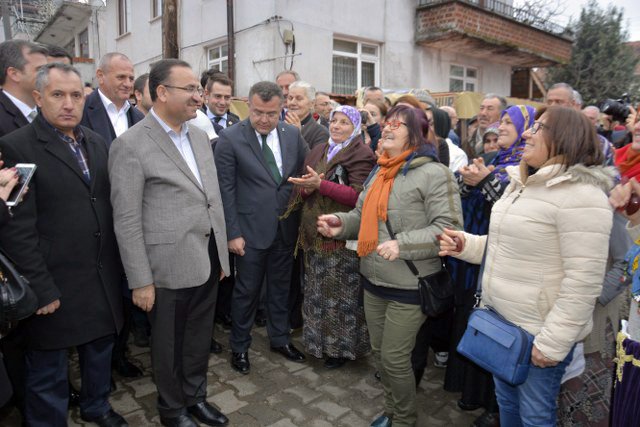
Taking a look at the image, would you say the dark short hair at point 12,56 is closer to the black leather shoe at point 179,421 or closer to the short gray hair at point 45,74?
the short gray hair at point 45,74

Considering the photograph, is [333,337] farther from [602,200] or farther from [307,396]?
[602,200]

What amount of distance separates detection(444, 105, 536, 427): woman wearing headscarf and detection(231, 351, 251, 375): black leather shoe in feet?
5.23

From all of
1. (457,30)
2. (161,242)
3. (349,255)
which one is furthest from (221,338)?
(457,30)

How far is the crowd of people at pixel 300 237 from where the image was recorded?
2.16 meters

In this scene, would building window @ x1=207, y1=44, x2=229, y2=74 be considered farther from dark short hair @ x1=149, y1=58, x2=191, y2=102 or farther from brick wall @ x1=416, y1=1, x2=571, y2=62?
dark short hair @ x1=149, y1=58, x2=191, y2=102

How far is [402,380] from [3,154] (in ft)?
8.52

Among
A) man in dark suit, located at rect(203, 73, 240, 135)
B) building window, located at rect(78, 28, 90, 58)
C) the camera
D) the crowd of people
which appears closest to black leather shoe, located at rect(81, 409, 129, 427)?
the crowd of people

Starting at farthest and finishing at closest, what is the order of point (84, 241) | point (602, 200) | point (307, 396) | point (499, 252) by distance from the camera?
1. point (307, 396)
2. point (84, 241)
3. point (499, 252)
4. point (602, 200)

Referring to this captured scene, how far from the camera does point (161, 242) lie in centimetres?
276

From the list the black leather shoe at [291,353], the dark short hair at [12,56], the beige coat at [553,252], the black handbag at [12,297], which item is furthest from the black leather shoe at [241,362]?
the dark short hair at [12,56]

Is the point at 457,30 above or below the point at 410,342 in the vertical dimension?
above

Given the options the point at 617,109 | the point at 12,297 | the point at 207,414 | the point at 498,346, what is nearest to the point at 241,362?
the point at 207,414

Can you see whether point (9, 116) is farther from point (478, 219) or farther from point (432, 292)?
point (478, 219)

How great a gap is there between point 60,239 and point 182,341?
1008 millimetres
